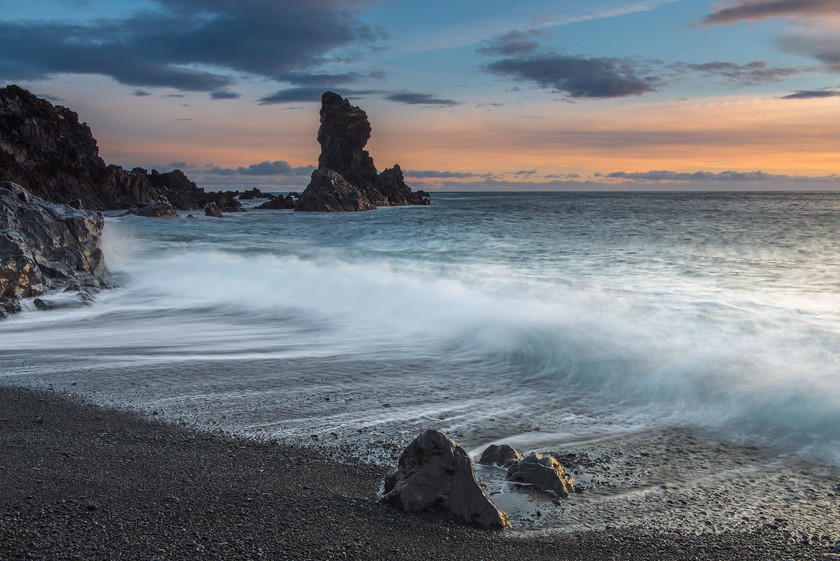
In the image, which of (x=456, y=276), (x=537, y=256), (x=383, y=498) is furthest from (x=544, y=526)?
(x=537, y=256)

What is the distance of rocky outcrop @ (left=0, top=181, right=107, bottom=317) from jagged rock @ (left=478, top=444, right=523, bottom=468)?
24.9ft

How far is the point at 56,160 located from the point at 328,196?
80.5 ft

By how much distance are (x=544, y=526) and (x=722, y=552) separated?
0.87 metres

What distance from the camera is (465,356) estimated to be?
655 centimetres

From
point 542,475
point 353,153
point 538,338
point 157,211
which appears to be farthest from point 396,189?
point 542,475

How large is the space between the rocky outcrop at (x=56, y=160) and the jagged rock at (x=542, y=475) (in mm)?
43536

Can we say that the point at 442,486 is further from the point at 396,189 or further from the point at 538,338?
the point at 396,189

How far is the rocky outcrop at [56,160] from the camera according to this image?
43031mm

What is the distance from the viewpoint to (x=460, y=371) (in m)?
5.89

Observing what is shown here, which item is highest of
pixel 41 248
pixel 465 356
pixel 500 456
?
pixel 41 248

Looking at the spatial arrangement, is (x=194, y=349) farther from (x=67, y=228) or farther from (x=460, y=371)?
(x=67, y=228)

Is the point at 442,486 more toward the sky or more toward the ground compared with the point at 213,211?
more toward the ground

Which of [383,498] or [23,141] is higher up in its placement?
[23,141]

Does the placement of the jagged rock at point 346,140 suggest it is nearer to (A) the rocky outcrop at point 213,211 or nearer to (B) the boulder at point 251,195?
(B) the boulder at point 251,195
